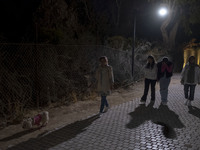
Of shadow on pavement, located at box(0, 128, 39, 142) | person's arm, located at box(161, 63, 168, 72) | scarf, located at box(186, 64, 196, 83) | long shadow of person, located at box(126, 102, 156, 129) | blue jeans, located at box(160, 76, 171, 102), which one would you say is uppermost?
person's arm, located at box(161, 63, 168, 72)

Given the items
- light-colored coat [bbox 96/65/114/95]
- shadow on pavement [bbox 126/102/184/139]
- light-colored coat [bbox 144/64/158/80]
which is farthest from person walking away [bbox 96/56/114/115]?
light-colored coat [bbox 144/64/158/80]

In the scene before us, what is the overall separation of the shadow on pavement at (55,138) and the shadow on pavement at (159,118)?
3.96 ft

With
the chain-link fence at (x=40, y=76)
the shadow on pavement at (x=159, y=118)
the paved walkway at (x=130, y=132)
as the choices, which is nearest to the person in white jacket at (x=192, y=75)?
the paved walkway at (x=130, y=132)

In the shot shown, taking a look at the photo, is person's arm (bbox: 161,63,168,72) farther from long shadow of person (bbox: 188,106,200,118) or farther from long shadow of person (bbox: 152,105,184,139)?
long shadow of person (bbox: 188,106,200,118)

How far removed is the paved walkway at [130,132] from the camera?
4250 mm

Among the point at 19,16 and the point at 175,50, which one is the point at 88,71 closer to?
the point at 19,16

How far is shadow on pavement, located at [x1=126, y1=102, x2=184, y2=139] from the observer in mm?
5270

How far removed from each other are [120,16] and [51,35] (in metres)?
17.8

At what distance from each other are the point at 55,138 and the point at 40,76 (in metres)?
3.04

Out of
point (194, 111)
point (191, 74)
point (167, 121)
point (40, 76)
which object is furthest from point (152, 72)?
point (40, 76)

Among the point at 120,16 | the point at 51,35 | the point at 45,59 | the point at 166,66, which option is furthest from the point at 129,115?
the point at 120,16

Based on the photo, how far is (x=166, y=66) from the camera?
291 inches

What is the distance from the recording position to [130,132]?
16.3 feet

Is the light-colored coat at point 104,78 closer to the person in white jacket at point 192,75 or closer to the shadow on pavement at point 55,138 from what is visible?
the shadow on pavement at point 55,138
